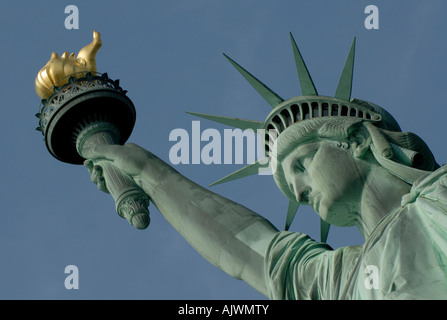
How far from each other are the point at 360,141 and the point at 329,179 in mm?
807

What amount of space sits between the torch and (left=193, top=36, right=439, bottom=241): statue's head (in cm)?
463

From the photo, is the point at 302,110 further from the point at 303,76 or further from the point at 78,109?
the point at 78,109

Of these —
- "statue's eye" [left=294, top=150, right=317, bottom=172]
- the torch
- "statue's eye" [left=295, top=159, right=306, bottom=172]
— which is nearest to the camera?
"statue's eye" [left=294, top=150, right=317, bottom=172]

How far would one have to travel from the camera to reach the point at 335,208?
13234mm

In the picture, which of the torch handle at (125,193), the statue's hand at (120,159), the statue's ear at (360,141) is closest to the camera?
the statue's ear at (360,141)

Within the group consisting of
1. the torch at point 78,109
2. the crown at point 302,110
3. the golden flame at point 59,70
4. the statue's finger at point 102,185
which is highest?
the golden flame at point 59,70

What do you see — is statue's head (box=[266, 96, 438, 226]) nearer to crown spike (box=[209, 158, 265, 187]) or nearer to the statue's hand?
crown spike (box=[209, 158, 265, 187])

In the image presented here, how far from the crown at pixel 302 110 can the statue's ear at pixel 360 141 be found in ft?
0.74

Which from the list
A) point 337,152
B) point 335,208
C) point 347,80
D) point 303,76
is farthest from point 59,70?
point 335,208

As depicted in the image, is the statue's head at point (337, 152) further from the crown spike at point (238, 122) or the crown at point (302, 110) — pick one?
the crown spike at point (238, 122)

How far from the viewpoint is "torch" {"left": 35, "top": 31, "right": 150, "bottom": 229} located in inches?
743

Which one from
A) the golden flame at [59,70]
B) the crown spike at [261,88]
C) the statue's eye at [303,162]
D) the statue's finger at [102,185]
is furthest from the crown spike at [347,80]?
the golden flame at [59,70]

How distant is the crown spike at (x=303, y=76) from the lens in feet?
48.8

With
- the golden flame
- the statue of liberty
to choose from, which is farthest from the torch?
the statue of liberty
